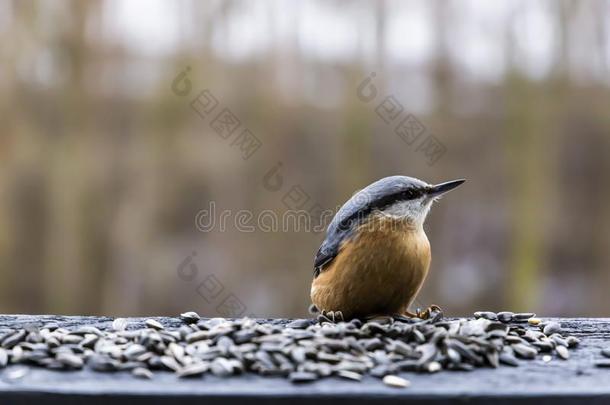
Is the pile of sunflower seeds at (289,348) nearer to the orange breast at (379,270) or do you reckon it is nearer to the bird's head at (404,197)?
Answer: the orange breast at (379,270)

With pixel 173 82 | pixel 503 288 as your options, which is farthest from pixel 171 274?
pixel 503 288

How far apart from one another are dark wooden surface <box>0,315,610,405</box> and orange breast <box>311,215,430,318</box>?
23.1 inches

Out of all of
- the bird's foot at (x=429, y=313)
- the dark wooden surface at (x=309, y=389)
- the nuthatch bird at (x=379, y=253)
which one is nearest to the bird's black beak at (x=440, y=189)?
the nuthatch bird at (x=379, y=253)

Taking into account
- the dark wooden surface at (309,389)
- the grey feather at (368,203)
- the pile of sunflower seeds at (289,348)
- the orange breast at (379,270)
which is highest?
the grey feather at (368,203)

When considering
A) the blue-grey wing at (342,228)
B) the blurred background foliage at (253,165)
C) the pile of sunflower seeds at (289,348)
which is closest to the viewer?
the pile of sunflower seeds at (289,348)

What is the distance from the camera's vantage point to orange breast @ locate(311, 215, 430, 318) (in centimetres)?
213

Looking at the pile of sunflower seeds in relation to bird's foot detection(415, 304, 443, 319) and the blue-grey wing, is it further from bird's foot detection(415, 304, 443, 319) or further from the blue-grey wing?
the blue-grey wing

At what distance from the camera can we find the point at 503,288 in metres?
5.72

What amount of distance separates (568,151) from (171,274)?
3.40m

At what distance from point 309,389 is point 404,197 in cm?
96

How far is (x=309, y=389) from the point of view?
1.41m

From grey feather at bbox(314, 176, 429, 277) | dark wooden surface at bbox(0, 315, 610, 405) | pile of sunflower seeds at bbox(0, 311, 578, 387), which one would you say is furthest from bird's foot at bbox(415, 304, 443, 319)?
dark wooden surface at bbox(0, 315, 610, 405)

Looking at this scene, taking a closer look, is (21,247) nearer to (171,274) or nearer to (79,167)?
(79,167)

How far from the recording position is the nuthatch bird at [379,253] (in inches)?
84.2
